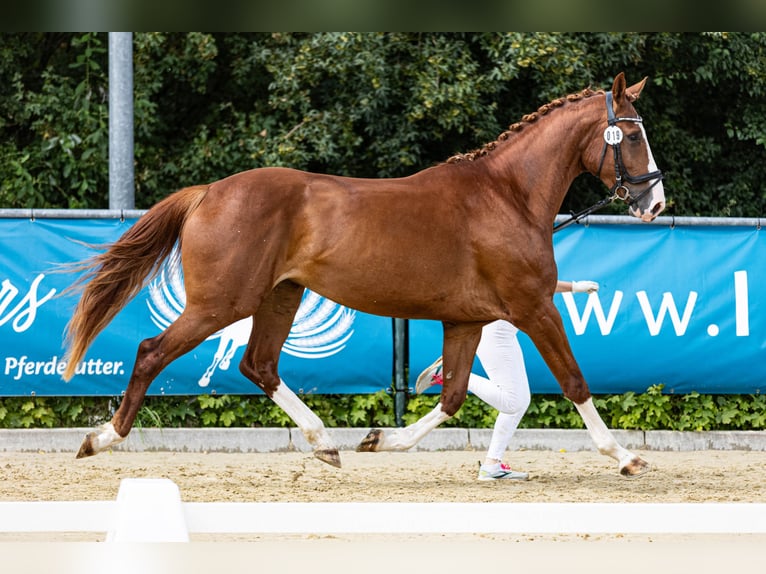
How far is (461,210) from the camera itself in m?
6.25

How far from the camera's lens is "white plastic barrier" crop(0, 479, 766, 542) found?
1.89 meters

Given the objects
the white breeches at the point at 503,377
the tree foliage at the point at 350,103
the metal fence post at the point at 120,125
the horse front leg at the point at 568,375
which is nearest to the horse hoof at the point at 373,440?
the white breeches at the point at 503,377

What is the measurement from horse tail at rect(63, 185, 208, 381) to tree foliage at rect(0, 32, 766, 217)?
17.1 feet

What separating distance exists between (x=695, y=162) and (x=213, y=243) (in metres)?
8.66

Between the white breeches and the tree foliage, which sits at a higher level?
the tree foliage

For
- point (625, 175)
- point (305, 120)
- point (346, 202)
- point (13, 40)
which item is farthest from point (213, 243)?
point (13, 40)

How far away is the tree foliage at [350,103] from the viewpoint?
11484 mm

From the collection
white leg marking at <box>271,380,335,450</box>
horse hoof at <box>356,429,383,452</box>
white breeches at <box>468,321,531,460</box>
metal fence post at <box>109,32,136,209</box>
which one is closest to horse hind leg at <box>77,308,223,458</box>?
white leg marking at <box>271,380,335,450</box>

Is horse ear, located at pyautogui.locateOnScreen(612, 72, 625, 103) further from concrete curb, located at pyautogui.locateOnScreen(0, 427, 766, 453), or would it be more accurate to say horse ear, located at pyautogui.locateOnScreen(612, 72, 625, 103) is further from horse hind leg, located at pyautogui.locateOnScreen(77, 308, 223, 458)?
concrete curb, located at pyautogui.locateOnScreen(0, 427, 766, 453)

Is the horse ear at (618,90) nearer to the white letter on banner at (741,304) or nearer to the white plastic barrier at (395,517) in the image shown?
the white letter on banner at (741,304)

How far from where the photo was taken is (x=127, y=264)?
6.21 meters

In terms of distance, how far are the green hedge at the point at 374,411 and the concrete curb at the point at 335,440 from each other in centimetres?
13

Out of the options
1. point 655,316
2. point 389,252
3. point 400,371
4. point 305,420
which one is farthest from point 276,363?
point 655,316

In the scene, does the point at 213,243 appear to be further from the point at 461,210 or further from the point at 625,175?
the point at 625,175
